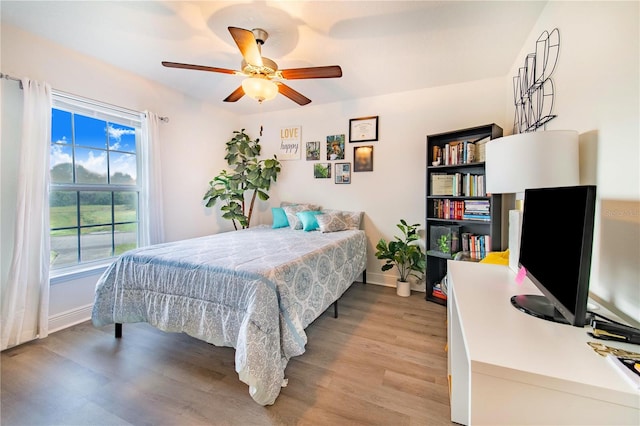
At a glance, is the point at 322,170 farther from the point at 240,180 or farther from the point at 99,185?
the point at 99,185

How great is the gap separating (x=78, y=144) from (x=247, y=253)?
2.08 meters

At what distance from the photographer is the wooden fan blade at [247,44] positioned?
5.05 ft

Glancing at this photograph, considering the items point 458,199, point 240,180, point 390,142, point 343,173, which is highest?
point 390,142

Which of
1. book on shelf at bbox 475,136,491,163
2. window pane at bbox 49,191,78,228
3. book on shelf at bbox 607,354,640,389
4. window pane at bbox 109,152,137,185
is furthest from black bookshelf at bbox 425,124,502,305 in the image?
window pane at bbox 49,191,78,228

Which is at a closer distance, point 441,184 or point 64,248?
point 64,248

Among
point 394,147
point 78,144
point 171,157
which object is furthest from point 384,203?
point 78,144

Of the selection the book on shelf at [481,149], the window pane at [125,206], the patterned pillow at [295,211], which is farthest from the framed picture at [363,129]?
the window pane at [125,206]

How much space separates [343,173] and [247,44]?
2165 millimetres

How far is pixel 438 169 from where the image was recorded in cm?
293

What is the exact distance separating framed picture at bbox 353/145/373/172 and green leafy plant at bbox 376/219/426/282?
2.83 ft

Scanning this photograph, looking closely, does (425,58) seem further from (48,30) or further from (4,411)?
(4,411)

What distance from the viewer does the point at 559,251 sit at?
0.89 metres

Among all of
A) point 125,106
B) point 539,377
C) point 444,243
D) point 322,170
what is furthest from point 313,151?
point 539,377

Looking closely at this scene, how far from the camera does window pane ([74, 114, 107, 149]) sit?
248 cm
